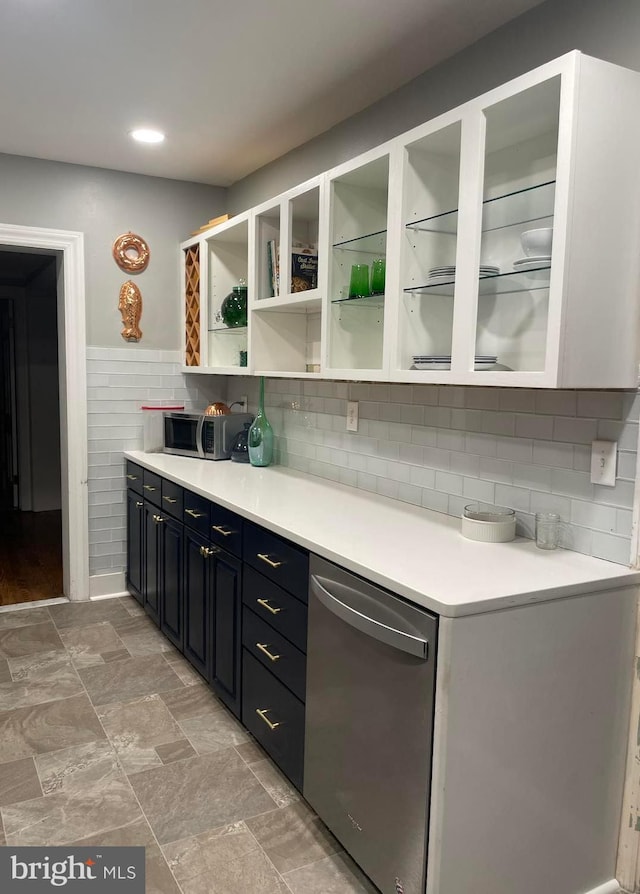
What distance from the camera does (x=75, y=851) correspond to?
79.0 inches

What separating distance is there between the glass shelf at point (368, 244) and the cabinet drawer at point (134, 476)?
184cm

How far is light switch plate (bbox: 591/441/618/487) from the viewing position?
1838 mm

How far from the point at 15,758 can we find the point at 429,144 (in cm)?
255

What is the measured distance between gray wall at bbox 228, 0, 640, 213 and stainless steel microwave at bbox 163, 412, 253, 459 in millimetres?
1289

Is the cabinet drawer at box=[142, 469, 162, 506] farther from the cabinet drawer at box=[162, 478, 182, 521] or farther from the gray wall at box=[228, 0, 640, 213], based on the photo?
Answer: the gray wall at box=[228, 0, 640, 213]

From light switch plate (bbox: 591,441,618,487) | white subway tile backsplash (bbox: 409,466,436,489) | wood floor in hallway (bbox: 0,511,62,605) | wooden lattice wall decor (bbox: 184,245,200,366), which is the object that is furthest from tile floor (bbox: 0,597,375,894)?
wooden lattice wall decor (bbox: 184,245,200,366)

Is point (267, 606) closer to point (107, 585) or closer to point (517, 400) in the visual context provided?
point (517, 400)

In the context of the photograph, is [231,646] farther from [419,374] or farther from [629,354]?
[629,354]

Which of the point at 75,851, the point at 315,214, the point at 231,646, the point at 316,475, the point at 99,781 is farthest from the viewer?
the point at 316,475

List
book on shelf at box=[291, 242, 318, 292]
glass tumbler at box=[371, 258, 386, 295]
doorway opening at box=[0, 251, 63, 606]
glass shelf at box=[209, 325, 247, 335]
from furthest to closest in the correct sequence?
doorway opening at box=[0, 251, 63, 606], glass shelf at box=[209, 325, 247, 335], book on shelf at box=[291, 242, 318, 292], glass tumbler at box=[371, 258, 386, 295]

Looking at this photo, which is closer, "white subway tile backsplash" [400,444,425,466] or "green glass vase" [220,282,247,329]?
"white subway tile backsplash" [400,444,425,466]

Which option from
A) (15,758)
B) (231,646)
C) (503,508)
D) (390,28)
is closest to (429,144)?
(390,28)

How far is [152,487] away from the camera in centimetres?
357

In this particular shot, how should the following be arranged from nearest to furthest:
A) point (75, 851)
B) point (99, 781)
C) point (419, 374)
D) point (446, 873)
A: point (446, 873), point (75, 851), point (419, 374), point (99, 781)
